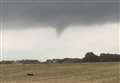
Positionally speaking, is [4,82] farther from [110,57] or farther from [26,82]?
[110,57]

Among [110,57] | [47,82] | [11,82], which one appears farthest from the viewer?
[110,57]

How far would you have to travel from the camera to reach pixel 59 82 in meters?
50.8

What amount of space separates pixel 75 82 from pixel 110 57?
9606 centimetres

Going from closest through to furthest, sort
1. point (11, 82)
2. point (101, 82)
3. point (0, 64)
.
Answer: point (101, 82)
point (11, 82)
point (0, 64)

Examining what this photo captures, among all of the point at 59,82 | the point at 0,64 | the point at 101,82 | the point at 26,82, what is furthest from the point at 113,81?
the point at 0,64

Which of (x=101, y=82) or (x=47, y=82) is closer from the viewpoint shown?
(x=101, y=82)

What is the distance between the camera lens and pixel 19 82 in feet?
178

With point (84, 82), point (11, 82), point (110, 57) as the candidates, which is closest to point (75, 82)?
point (84, 82)

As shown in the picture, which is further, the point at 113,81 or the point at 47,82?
the point at 47,82

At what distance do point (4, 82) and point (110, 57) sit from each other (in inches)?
3613

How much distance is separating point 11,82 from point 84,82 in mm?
9643

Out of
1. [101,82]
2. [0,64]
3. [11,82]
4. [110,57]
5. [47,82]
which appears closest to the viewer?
[101,82]

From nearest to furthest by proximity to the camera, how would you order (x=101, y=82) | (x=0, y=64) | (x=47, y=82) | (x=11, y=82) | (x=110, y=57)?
(x=101, y=82) < (x=47, y=82) < (x=11, y=82) < (x=0, y=64) < (x=110, y=57)

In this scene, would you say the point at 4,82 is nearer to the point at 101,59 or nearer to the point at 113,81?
the point at 113,81
